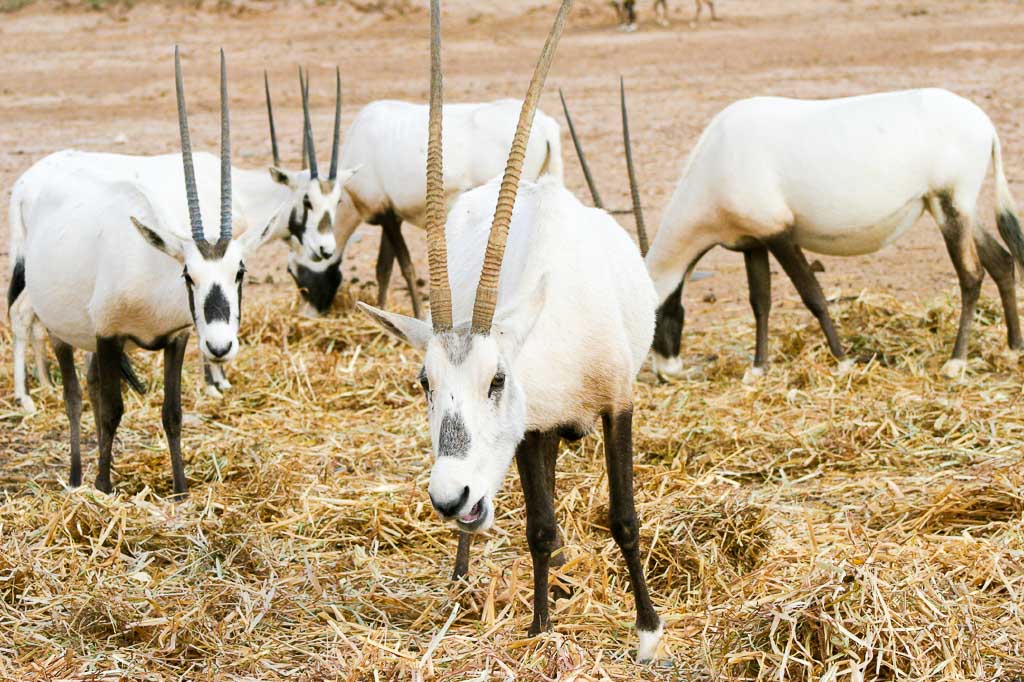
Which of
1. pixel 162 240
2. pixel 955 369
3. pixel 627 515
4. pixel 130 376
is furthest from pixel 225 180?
pixel 955 369

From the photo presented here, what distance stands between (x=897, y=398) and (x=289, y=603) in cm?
364

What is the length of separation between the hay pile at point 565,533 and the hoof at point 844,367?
0.09 metres

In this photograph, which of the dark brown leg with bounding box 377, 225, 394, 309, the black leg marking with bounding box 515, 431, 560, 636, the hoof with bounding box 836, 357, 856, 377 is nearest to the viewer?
the black leg marking with bounding box 515, 431, 560, 636

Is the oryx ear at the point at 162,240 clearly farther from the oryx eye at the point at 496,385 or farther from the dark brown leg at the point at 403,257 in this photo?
the dark brown leg at the point at 403,257

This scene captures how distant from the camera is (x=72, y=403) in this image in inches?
263

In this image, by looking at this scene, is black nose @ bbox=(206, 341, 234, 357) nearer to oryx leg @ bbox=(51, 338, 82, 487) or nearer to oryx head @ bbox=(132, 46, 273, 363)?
oryx head @ bbox=(132, 46, 273, 363)

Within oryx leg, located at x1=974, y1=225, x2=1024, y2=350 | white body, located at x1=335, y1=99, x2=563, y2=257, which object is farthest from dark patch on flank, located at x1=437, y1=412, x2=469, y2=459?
white body, located at x1=335, y1=99, x2=563, y2=257

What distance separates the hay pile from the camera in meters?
4.12

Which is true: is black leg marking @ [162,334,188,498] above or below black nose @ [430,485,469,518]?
below

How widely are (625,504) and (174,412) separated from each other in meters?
2.76

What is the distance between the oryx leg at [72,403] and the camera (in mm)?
6418

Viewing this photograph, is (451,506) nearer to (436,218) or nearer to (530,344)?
(530,344)

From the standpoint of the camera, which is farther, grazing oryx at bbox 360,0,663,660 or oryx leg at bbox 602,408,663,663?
oryx leg at bbox 602,408,663,663

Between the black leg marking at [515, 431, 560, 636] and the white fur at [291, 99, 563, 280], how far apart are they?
209 inches
